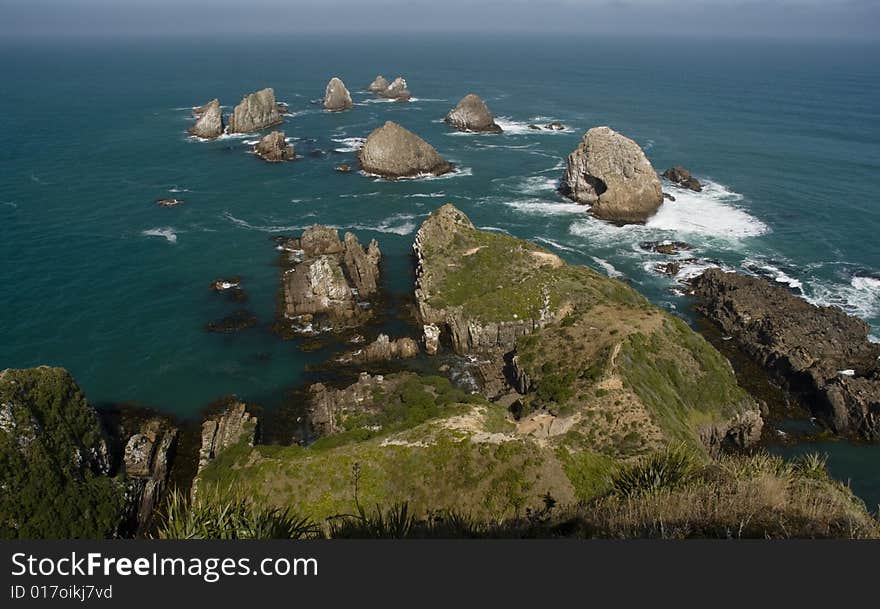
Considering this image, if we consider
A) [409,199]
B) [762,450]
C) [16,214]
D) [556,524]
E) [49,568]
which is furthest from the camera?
[409,199]

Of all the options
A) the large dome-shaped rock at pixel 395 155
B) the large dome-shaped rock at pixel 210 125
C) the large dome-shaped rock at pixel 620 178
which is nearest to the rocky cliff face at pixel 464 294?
the large dome-shaped rock at pixel 620 178

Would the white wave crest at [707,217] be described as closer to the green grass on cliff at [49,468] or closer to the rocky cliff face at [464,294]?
the rocky cliff face at [464,294]

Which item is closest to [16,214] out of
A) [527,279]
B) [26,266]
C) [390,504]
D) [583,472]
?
[26,266]

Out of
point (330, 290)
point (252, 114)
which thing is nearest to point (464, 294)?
point (330, 290)

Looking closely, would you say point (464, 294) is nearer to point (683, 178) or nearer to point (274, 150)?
point (683, 178)

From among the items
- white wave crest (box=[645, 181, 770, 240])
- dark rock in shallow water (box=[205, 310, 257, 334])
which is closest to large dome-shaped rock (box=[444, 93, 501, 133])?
white wave crest (box=[645, 181, 770, 240])

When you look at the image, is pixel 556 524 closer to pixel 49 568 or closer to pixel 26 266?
pixel 49 568

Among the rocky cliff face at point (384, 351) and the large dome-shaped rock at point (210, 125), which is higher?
the large dome-shaped rock at point (210, 125)
